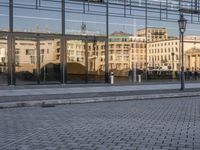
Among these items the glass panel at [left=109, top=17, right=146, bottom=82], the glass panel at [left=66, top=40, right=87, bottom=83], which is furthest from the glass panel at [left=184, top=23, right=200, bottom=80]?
Result: the glass panel at [left=66, top=40, right=87, bottom=83]

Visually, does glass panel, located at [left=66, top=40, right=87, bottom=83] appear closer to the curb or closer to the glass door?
the glass door

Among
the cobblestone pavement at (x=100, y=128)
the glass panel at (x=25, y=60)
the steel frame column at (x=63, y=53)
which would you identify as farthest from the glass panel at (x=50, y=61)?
the cobblestone pavement at (x=100, y=128)

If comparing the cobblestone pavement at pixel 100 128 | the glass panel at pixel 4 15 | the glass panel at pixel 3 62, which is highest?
the glass panel at pixel 4 15

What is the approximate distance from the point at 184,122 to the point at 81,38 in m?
20.0

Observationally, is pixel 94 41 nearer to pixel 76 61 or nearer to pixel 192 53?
pixel 76 61

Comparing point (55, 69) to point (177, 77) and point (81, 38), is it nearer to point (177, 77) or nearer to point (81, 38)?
point (81, 38)

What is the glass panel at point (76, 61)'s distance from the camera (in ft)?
103

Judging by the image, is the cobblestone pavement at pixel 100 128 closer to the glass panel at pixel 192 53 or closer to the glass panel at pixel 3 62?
the glass panel at pixel 3 62

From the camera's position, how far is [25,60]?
29.4m

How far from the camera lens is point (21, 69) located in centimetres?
2909

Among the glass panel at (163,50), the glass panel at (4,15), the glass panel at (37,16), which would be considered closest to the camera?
the glass panel at (4,15)

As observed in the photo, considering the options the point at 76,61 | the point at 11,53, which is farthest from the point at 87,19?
the point at 11,53

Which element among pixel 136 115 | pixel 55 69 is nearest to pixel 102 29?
pixel 55 69

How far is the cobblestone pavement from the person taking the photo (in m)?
9.41
